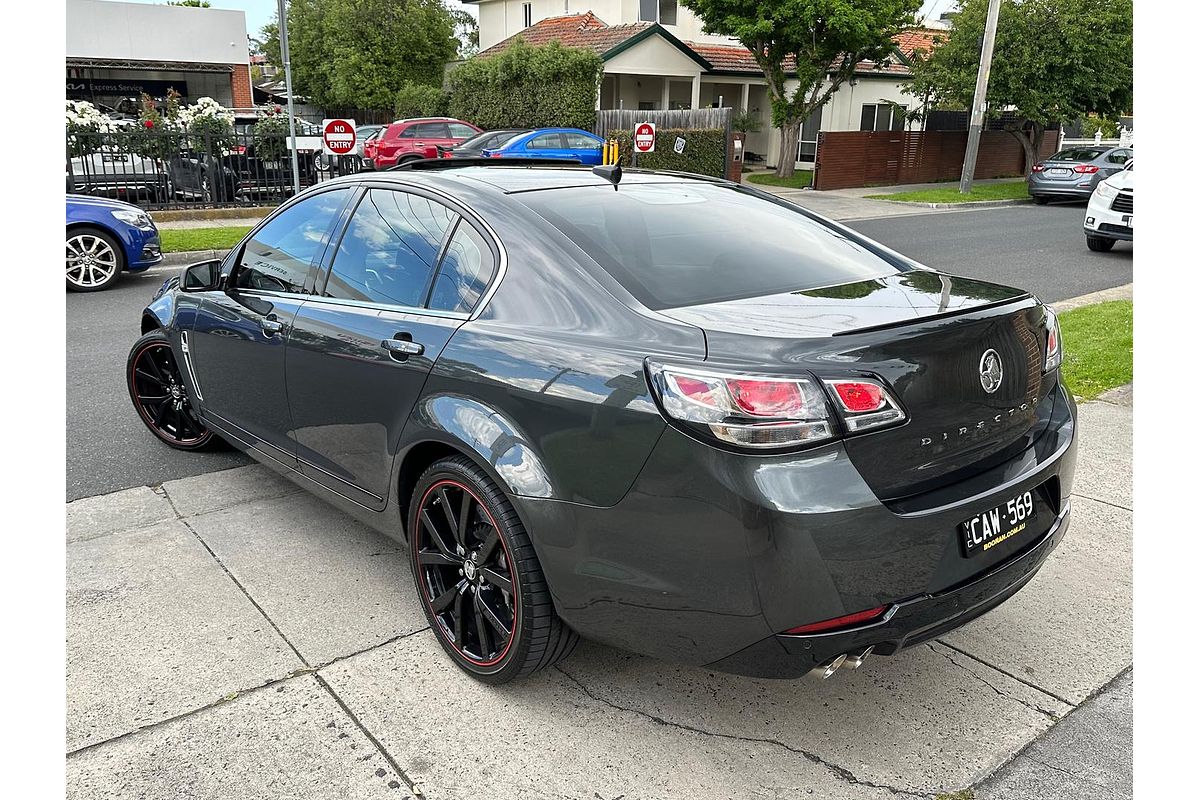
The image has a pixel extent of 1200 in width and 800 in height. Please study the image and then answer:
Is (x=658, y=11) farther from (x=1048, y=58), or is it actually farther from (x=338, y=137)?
(x=338, y=137)

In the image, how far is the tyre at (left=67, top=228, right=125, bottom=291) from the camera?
32.8 feet

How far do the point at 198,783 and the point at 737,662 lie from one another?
4.98 ft

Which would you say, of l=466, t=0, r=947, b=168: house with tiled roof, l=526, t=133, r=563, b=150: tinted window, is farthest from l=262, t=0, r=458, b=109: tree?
l=526, t=133, r=563, b=150: tinted window

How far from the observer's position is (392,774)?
2615 mm

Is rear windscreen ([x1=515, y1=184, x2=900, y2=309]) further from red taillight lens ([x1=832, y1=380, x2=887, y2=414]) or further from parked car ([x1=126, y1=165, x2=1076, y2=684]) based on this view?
red taillight lens ([x1=832, y1=380, x2=887, y2=414])

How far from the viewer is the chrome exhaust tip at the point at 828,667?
2.41 meters

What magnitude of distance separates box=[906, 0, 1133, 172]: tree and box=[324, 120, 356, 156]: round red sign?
19613 mm

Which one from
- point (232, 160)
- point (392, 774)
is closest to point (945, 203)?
point (232, 160)

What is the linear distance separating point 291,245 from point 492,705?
7.18 feet

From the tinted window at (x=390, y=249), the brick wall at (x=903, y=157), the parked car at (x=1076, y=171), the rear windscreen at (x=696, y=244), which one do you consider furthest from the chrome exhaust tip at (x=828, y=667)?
the brick wall at (x=903, y=157)

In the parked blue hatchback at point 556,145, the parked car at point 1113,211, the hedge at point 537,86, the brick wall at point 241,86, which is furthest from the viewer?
the brick wall at point 241,86

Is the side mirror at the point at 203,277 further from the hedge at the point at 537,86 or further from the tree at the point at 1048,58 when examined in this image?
the tree at the point at 1048,58

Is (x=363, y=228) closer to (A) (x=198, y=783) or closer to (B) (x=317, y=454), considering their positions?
(B) (x=317, y=454)

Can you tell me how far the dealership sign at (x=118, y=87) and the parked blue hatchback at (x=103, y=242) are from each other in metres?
32.7
